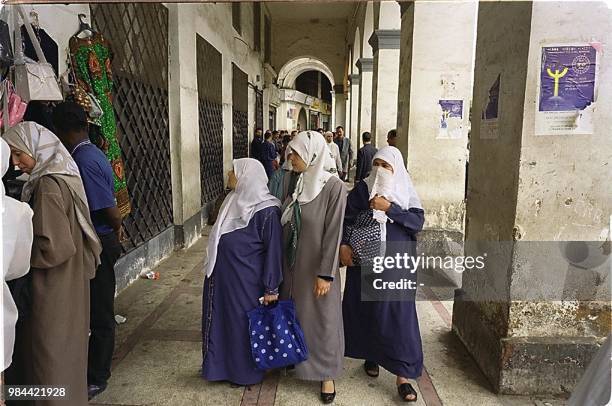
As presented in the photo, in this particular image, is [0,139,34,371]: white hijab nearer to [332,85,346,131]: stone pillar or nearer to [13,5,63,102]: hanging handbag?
[13,5,63,102]: hanging handbag

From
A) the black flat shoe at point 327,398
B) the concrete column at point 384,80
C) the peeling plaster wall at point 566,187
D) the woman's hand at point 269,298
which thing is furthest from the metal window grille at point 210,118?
the peeling plaster wall at point 566,187

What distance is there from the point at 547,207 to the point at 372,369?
135 centimetres

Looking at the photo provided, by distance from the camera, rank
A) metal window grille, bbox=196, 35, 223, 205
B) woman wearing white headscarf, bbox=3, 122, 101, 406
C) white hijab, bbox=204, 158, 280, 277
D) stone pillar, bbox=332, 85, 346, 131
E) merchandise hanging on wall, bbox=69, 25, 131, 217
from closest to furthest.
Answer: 1. woman wearing white headscarf, bbox=3, 122, 101, 406
2. white hijab, bbox=204, 158, 280, 277
3. merchandise hanging on wall, bbox=69, 25, 131, 217
4. metal window grille, bbox=196, 35, 223, 205
5. stone pillar, bbox=332, 85, 346, 131

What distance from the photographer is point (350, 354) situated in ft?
8.77

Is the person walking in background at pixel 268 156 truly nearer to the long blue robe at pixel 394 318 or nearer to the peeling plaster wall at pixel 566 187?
the long blue robe at pixel 394 318

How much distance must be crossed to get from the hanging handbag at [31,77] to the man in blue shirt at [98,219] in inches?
4.8

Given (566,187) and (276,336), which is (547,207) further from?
(276,336)

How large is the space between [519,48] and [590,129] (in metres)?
0.55

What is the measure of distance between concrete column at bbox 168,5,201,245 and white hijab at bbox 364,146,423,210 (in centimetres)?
349

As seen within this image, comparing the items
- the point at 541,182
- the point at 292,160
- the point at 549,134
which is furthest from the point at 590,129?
the point at 292,160

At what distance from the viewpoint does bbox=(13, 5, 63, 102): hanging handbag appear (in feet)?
7.80

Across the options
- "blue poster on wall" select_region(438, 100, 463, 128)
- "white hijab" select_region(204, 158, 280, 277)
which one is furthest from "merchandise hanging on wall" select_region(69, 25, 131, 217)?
"blue poster on wall" select_region(438, 100, 463, 128)

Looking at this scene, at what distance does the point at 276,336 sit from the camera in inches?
94.9

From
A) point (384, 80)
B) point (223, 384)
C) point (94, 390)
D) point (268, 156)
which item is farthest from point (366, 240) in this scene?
point (268, 156)
